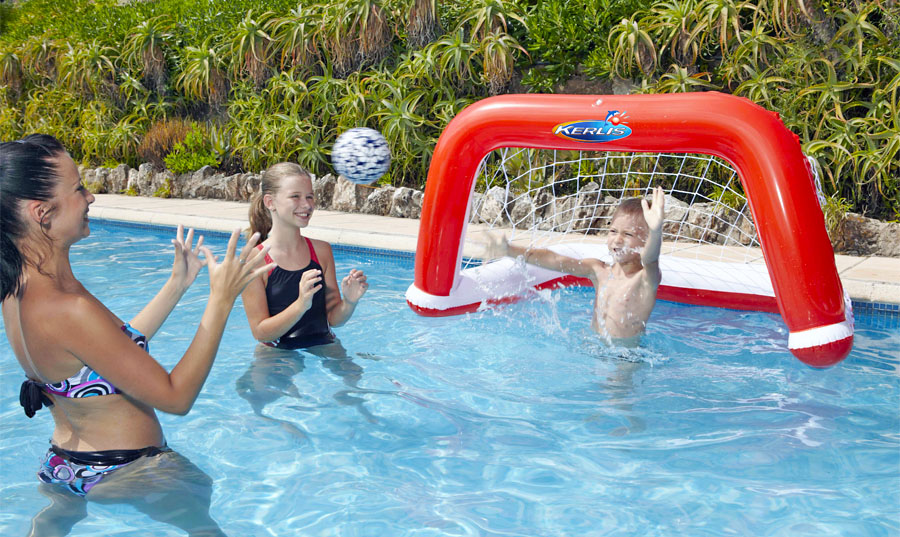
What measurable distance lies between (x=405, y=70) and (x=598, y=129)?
655cm

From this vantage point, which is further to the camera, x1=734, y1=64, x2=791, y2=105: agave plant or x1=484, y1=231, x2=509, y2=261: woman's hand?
x1=734, y1=64, x2=791, y2=105: agave plant

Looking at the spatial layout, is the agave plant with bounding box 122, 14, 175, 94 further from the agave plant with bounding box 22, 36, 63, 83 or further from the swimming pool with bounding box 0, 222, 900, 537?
the swimming pool with bounding box 0, 222, 900, 537

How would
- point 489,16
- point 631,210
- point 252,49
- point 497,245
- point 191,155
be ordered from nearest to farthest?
1. point 631,210
2. point 497,245
3. point 489,16
4. point 252,49
5. point 191,155

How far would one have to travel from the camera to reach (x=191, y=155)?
37.7 ft

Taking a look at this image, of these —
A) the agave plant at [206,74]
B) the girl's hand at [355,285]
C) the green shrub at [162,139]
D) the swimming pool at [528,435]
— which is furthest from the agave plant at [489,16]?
the girl's hand at [355,285]

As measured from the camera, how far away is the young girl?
3.78m

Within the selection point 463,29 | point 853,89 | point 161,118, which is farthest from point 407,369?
point 161,118

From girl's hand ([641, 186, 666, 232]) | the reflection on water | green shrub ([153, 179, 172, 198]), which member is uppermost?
girl's hand ([641, 186, 666, 232])

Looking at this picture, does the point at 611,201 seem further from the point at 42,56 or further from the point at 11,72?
the point at 11,72

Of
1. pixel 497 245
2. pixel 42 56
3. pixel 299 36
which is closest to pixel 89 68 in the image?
pixel 42 56

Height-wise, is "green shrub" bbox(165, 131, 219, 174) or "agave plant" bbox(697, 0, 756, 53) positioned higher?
"agave plant" bbox(697, 0, 756, 53)

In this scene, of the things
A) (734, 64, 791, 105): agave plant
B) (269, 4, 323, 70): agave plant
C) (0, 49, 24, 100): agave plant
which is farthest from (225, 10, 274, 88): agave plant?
(734, 64, 791, 105): agave plant

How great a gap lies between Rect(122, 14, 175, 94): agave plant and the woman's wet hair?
36.3 ft

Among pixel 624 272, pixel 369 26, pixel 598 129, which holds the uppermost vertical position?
pixel 369 26
